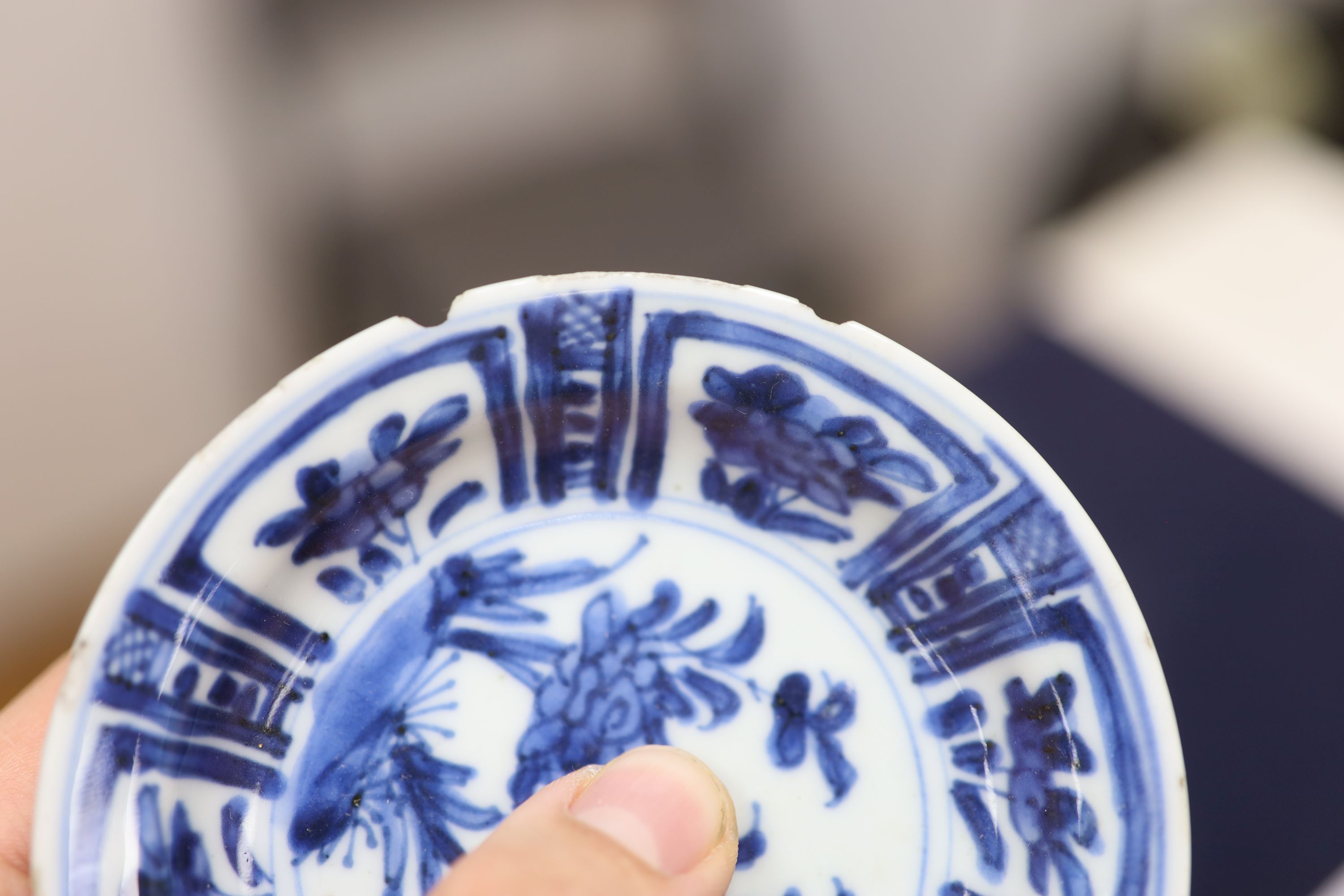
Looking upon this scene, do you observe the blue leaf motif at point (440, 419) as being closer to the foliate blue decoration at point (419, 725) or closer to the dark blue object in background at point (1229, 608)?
the foliate blue decoration at point (419, 725)

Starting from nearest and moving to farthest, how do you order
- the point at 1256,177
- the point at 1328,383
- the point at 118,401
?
the point at 1328,383
the point at 1256,177
the point at 118,401

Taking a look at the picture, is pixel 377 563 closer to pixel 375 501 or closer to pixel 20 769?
pixel 375 501

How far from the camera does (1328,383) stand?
1.20m

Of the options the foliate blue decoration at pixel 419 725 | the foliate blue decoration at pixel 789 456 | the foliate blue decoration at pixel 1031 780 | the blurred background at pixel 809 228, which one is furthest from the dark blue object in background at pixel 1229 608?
the foliate blue decoration at pixel 419 725

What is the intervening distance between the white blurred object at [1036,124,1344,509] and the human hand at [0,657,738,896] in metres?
0.90

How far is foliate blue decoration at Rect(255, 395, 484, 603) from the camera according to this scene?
0.56 m

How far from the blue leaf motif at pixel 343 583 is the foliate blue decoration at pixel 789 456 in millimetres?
225

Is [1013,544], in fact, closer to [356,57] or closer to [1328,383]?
[1328,383]

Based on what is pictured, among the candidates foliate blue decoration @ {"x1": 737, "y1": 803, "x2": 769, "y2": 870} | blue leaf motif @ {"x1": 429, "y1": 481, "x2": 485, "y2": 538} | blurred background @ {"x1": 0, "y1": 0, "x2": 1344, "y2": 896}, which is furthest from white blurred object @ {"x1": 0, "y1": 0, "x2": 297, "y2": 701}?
foliate blue decoration @ {"x1": 737, "y1": 803, "x2": 769, "y2": 870}

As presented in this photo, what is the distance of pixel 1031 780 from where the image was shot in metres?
0.58

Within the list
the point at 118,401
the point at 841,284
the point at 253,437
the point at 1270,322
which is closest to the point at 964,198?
the point at 841,284

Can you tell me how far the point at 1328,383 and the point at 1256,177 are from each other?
1.37ft

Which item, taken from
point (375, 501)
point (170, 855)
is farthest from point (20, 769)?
point (375, 501)

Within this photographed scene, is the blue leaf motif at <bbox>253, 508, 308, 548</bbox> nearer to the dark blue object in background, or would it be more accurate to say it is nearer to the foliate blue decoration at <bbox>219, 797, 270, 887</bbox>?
the foliate blue decoration at <bbox>219, 797, 270, 887</bbox>
